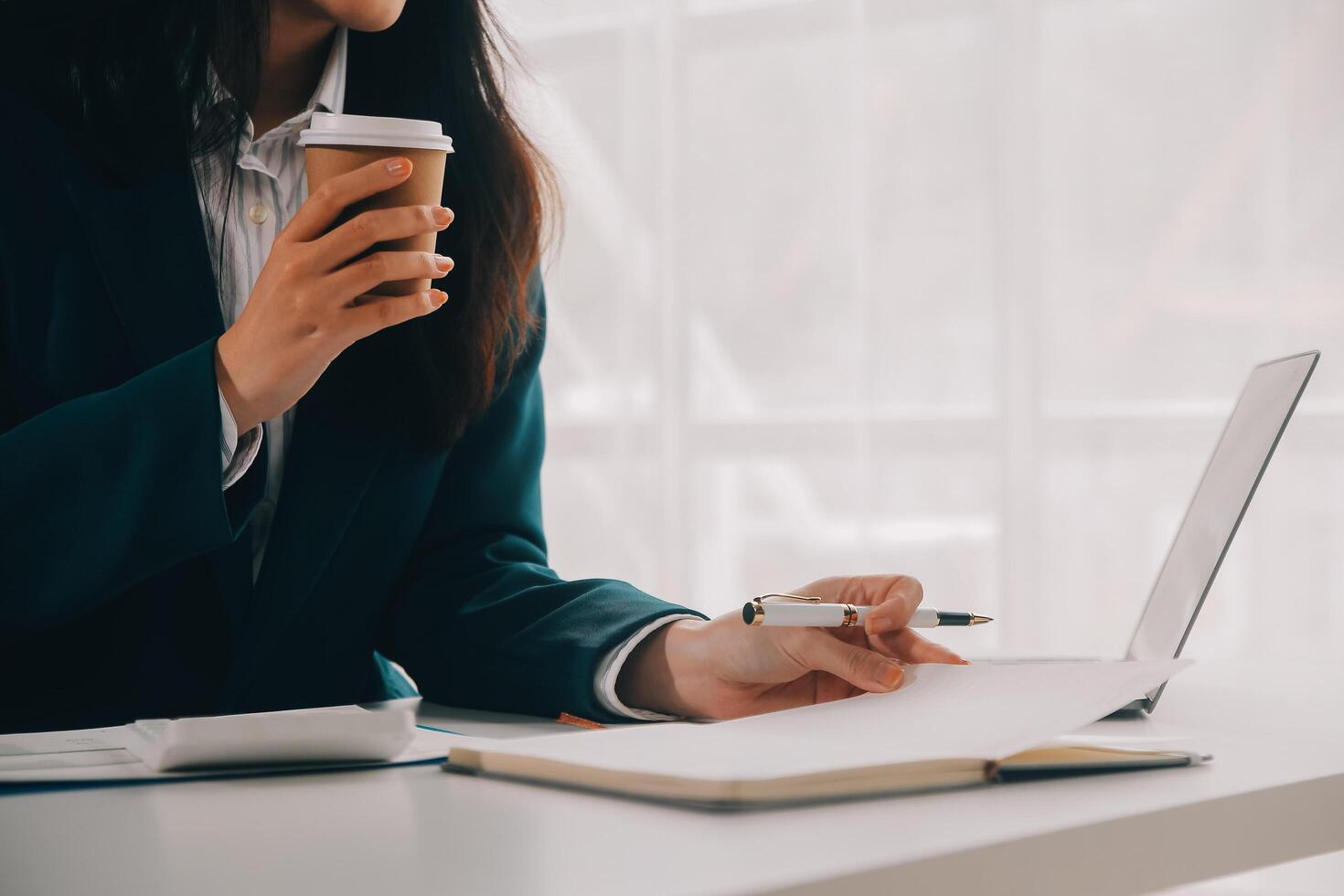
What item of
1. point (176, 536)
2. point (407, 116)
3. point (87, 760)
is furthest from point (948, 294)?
point (87, 760)

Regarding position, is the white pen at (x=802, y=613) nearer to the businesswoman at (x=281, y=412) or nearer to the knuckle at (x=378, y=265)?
the businesswoman at (x=281, y=412)

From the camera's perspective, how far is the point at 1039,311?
3.02 metres

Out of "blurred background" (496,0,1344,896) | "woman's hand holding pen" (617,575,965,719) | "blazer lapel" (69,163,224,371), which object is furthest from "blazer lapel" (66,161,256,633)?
"blurred background" (496,0,1344,896)

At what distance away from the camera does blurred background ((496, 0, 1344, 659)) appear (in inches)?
110

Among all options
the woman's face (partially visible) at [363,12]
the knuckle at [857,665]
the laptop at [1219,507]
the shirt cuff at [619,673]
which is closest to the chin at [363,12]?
the woman's face (partially visible) at [363,12]

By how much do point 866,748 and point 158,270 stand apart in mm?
734

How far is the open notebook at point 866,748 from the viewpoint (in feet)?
1.95

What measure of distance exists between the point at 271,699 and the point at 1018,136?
245 cm

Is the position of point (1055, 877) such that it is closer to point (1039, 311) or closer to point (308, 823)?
point (308, 823)

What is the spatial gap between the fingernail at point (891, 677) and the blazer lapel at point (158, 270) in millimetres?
556

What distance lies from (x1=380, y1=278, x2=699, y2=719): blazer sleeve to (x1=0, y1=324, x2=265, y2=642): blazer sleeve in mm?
272

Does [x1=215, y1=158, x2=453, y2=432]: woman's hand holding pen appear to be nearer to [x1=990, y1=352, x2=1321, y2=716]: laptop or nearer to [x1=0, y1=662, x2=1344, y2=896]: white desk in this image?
[x1=0, y1=662, x2=1344, y2=896]: white desk

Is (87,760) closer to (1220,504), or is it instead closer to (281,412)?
(281,412)

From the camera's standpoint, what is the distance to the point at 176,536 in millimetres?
866
